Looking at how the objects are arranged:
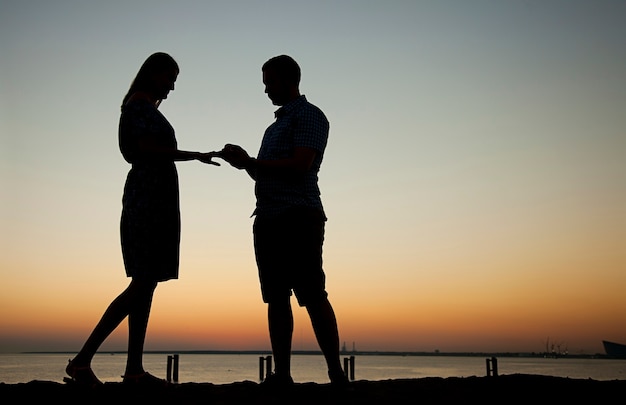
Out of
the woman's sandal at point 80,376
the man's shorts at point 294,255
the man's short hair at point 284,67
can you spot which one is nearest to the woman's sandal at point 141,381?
the woman's sandal at point 80,376

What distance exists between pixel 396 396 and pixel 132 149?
2.09 meters

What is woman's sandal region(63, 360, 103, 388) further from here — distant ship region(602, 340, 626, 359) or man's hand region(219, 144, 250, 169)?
distant ship region(602, 340, 626, 359)

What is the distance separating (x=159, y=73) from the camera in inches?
145

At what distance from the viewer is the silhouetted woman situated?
3.43 m

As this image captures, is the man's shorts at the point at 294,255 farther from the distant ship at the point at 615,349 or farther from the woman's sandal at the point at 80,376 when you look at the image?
the distant ship at the point at 615,349

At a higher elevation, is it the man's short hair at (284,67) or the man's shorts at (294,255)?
the man's short hair at (284,67)

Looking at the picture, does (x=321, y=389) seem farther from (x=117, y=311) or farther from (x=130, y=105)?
(x=130, y=105)

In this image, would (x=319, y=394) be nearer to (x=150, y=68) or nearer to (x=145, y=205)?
(x=145, y=205)

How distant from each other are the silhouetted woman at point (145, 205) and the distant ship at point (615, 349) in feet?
612

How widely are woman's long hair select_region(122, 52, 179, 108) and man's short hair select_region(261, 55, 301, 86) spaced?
0.59 metres

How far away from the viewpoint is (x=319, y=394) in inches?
126

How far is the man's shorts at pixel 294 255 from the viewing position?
3447mm

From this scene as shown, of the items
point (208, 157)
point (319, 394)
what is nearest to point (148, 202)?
point (208, 157)

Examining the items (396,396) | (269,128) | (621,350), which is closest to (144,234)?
(269,128)
